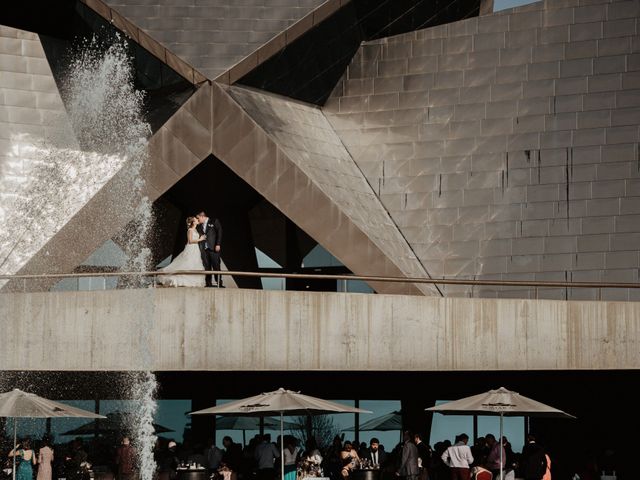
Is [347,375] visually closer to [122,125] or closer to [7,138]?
[122,125]

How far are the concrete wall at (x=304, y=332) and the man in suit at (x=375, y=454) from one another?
1450 millimetres

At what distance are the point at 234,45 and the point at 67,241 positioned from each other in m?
5.38

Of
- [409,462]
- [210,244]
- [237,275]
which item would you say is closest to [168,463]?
[237,275]

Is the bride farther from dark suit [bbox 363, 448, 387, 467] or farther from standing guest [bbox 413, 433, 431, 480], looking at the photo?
dark suit [bbox 363, 448, 387, 467]

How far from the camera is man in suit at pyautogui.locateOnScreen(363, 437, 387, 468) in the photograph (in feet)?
69.8

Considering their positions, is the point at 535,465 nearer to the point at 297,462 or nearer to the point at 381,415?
the point at 297,462

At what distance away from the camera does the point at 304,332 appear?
20.4 m

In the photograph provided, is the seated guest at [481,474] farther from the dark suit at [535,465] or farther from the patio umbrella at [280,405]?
the patio umbrella at [280,405]

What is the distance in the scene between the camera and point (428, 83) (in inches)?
1096

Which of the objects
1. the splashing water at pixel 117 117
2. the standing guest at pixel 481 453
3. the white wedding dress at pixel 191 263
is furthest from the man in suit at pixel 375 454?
the splashing water at pixel 117 117

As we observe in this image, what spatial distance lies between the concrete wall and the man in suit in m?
1.45

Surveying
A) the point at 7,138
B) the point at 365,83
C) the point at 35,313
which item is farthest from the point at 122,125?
the point at 35,313

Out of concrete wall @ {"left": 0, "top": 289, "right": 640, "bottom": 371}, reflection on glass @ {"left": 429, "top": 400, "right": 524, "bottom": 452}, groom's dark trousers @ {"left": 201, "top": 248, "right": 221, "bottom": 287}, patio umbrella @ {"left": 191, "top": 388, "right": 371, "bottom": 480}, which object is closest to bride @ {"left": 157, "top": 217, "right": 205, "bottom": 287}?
groom's dark trousers @ {"left": 201, "top": 248, "right": 221, "bottom": 287}

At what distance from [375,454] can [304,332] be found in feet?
8.74
